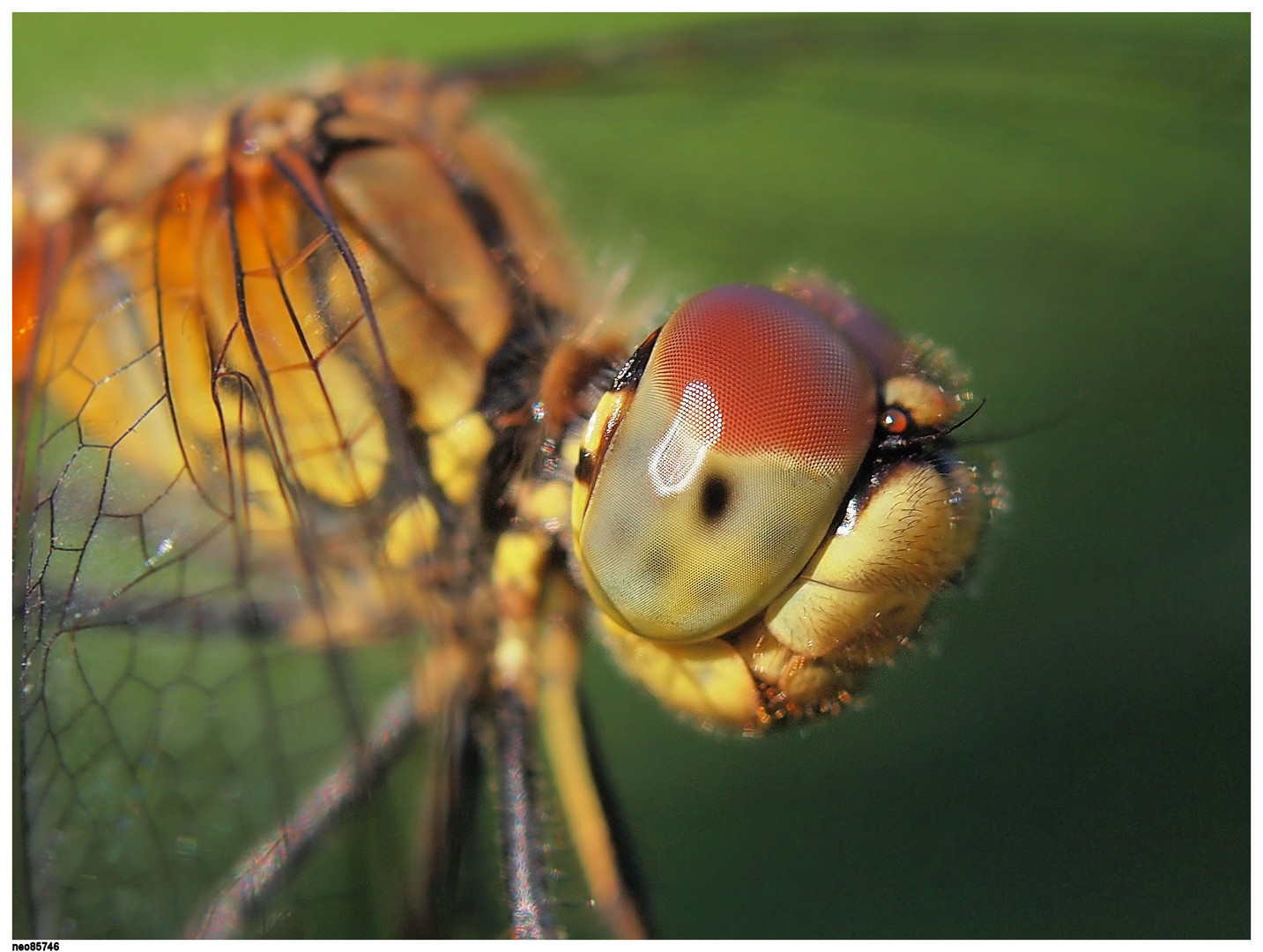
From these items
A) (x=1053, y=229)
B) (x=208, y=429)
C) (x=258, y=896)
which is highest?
(x=1053, y=229)

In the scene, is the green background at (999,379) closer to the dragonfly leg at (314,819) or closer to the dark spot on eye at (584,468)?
the dragonfly leg at (314,819)

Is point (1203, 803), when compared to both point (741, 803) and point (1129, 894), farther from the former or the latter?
point (741, 803)

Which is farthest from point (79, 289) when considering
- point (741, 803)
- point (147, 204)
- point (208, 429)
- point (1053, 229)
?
point (1053, 229)

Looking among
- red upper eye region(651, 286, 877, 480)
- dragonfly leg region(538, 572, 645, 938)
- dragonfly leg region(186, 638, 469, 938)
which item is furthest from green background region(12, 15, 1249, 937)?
red upper eye region(651, 286, 877, 480)

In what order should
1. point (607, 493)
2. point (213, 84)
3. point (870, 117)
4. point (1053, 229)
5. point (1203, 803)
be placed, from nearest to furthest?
1. point (607, 493)
2. point (213, 84)
3. point (870, 117)
4. point (1203, 803)
5. point (1053, 229)

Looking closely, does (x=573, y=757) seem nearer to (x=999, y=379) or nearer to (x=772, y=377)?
(x=772, y=377)

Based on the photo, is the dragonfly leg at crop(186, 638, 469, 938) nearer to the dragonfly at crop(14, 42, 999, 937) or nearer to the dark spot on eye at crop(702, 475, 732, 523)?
the dragonfly at crop(14, 42, 999, 937)
